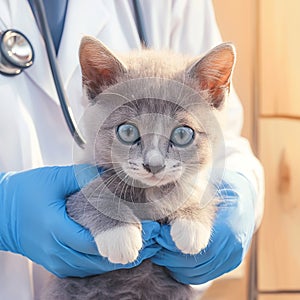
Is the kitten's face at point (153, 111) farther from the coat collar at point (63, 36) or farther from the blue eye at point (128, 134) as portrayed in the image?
the coat collar at point (63, 36)

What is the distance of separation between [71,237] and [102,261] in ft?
0.20

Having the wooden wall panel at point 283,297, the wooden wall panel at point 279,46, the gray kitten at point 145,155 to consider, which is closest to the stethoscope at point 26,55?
the gray kitten at point 145,155

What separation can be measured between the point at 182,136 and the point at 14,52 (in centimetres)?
39

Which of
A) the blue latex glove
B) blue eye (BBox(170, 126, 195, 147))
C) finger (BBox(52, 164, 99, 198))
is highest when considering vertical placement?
blue eye (BBox(170, 126, 195, 147))

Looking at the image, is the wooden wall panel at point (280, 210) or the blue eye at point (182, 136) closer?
the blue eye at point (182, 136)

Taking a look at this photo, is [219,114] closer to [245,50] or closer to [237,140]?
[237,140]

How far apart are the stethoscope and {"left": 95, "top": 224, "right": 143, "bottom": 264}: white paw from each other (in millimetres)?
215

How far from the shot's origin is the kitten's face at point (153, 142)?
2.58 ft

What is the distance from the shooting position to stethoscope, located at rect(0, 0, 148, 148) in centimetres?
102

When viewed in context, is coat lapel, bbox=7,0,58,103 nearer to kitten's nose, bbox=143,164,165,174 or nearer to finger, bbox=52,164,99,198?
finger, bbox=52,164,99,198

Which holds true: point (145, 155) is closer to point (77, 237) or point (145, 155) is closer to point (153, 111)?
point (153, 111)

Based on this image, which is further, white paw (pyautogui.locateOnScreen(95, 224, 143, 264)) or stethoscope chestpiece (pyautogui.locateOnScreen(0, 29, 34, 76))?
stethoscope chestpiece (pyautogui.locateOnScreen(0, 29, 34, 76))

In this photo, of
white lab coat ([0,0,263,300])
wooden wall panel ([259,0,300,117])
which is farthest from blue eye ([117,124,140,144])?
wooden wall panel ([259,0,300,117])

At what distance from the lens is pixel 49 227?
0.94 m
